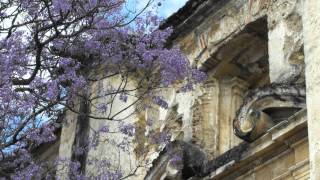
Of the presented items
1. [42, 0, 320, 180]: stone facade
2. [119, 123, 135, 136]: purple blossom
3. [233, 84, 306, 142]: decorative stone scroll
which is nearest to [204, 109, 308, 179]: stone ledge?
[42, 0, 320, 180]: stone facade

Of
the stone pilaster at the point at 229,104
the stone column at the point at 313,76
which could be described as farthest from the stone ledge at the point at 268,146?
the stone column at the point at 313,76

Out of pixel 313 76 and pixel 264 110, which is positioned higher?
pixel 264 110

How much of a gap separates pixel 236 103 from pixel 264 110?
1.80m

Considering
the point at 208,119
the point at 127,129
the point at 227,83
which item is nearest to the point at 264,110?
the point at 208,119

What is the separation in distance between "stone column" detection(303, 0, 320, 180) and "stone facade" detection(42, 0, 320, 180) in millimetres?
1042

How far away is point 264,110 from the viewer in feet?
25.0

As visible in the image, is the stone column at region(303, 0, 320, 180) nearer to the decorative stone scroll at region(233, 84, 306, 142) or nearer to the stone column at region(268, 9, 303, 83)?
the decorative stone scroll at region(233, 84, 306, 142)

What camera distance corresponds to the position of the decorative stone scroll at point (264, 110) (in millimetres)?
7426

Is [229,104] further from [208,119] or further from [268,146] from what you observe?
[268,146]

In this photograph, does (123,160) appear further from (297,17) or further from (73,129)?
(297,17)

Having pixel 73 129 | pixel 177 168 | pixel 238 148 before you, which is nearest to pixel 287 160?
pixel 238 148

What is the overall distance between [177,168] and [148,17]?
1697mm

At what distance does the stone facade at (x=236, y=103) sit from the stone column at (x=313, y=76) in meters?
1.04

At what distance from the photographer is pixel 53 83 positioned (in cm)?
825
